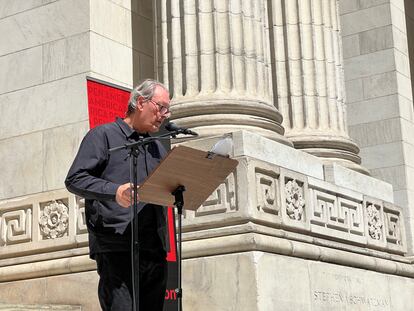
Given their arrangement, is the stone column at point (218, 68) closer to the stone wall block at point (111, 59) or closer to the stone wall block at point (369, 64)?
the stone wall block at point (111, 59)

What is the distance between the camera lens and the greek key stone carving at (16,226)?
10.9 m

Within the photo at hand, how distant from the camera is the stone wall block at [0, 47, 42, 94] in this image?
11.9 m

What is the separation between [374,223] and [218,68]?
352cm

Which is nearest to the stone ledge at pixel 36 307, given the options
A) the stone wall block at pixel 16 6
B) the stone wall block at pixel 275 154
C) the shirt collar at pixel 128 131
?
the stone wall block at pixel 275 154

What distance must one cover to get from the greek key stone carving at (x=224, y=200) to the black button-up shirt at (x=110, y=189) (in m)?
3.61

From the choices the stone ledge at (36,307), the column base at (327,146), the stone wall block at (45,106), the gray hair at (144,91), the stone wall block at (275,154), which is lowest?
the stone ledge at (36,307)

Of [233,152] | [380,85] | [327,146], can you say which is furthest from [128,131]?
[380,85]

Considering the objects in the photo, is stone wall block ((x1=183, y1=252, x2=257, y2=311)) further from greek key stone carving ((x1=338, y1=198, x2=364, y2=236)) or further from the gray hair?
the gray hair

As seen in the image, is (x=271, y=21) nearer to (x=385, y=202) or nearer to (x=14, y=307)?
(x=385, y=202)

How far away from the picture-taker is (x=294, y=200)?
10109mm

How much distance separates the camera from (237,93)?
10500 mm

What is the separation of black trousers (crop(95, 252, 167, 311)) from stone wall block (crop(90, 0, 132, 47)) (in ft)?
21.2

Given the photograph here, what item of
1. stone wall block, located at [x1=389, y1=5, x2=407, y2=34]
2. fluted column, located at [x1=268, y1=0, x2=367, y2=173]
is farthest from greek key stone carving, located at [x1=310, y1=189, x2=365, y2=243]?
stone wall block, located at [x1=389, y1=5, x2=407, y2=34]

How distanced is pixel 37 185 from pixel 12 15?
8.94 feet
